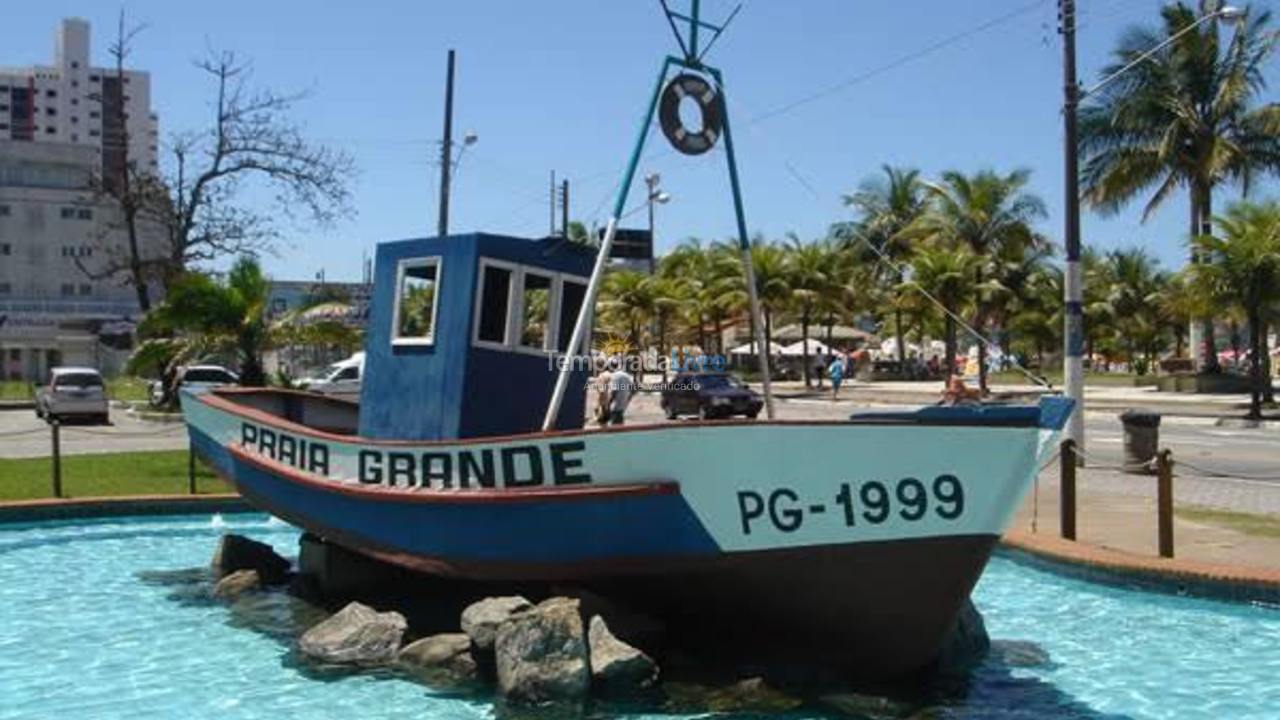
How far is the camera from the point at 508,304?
1074cm

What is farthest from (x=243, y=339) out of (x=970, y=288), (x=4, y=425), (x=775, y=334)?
(x=775, y=334)

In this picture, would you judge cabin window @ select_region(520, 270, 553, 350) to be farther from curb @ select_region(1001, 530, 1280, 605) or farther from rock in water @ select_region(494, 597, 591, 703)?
curb @ select_region(1001, 530, 1280, 605)

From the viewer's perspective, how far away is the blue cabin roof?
10.6m

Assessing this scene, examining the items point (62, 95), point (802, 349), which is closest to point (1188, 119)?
point (802, 349)

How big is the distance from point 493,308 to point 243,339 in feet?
53.1

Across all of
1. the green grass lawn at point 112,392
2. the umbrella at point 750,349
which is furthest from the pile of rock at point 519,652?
the umbrella at point 750,349

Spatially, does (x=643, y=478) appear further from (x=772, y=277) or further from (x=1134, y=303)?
(x=1134, y=303)

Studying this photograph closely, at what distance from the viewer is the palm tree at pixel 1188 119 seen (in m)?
41.7

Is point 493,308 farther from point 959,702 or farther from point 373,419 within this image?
point 959,702

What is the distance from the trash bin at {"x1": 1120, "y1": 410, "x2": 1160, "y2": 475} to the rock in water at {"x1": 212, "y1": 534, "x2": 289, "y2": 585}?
1223cm

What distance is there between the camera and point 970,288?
48.6 meters

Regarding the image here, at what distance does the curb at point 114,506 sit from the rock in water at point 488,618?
27.8 ft

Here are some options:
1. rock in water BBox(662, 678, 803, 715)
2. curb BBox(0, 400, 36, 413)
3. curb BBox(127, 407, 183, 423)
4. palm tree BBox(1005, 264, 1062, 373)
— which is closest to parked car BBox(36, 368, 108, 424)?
curb BBox(127, 407, 183, 423)

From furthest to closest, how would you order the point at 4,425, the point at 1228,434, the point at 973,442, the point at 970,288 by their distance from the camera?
the point at 970,288, the point at 4,425, the point at 1228,434, the point at 973,442
